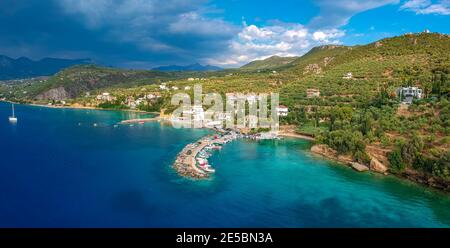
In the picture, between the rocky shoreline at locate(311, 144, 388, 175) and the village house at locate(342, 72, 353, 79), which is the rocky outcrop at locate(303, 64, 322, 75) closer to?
the village house at locate(342, 72, 353, 79)

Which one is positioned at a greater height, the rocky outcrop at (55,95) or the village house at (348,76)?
the village house at (348,76)

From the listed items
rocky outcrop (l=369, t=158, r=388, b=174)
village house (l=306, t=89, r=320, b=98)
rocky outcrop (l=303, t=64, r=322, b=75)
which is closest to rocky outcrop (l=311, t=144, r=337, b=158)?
rocky outcrop (l=369, t=158, r=388, b=174)

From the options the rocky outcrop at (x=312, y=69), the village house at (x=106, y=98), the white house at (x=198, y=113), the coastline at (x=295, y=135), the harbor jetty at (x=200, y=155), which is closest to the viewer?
the harbor jetty at (x=200, y=155)

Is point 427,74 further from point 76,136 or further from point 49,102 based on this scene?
point 49,102

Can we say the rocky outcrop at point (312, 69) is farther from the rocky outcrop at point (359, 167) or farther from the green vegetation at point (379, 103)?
the rocky outcrop at point (359, 167)

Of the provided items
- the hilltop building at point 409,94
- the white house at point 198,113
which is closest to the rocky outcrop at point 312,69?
the white house at point 198,113

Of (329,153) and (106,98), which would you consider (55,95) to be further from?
(329,153)
